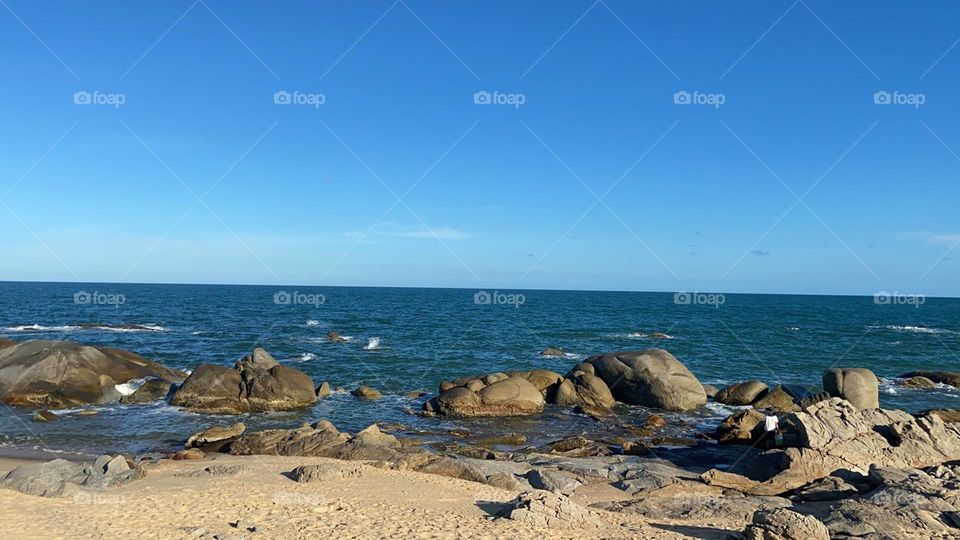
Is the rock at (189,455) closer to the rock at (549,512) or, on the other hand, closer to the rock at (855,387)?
the rock at (549,512)

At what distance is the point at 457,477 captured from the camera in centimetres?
1862

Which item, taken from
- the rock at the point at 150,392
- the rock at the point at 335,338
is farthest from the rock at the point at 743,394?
the rock at the point at 335,338

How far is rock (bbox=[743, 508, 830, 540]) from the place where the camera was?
12359 mm

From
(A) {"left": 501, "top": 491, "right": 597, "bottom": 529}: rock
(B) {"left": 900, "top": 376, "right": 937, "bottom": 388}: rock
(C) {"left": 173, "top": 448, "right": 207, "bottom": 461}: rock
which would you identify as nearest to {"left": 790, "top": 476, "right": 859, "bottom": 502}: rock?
(A) {"left": 501, "top": 491, "right": 597, "bottom": 529}: rock

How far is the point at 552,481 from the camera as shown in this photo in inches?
716

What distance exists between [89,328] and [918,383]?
219 ft

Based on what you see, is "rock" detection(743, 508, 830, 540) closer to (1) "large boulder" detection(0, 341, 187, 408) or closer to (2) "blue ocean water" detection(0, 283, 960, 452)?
(2) "blue ocean water" detection(0, 283, 960, 452)

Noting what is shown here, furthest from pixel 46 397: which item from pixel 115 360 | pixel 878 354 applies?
pixel 878 354

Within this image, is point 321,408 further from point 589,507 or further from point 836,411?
point 836,411

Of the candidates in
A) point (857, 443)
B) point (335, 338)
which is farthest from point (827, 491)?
point (335, 338)

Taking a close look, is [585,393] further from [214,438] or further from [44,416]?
[44,416]

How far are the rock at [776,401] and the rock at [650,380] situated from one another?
2471 millimetres

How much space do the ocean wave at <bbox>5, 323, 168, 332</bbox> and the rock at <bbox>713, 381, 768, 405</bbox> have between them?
5030 cm

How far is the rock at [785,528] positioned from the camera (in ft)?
40.5
